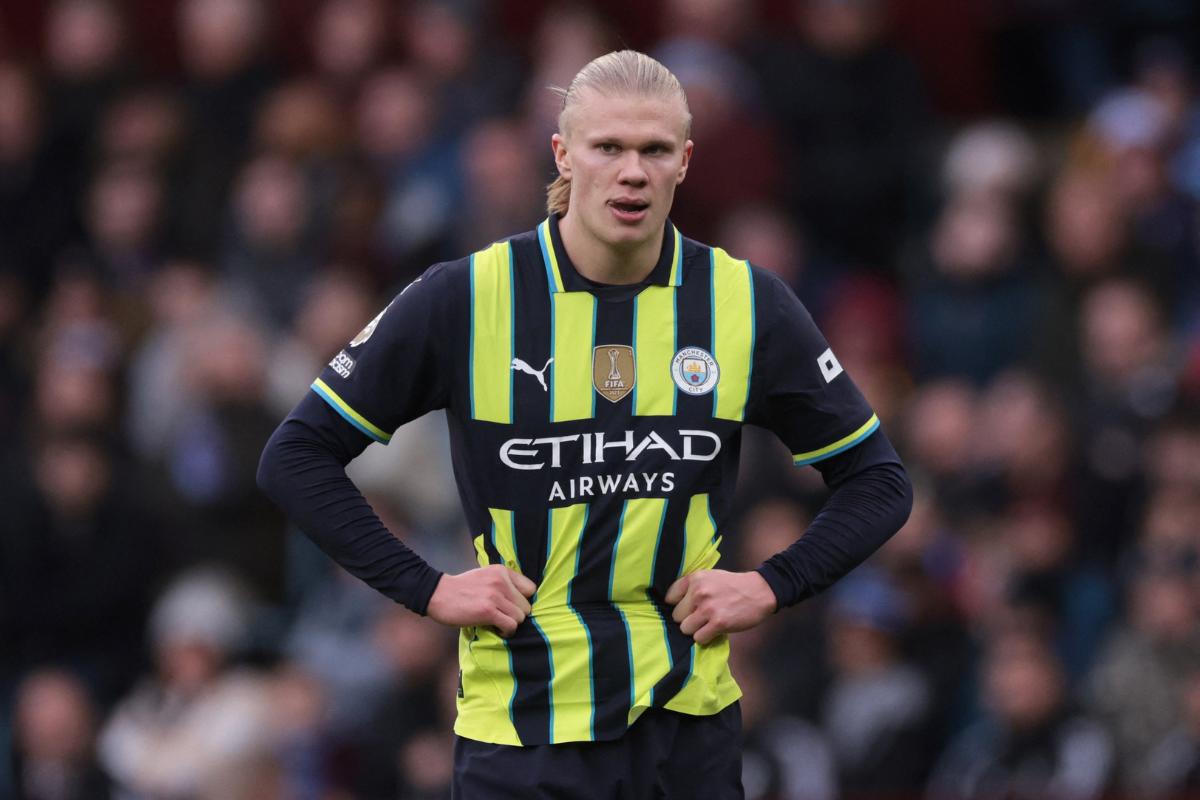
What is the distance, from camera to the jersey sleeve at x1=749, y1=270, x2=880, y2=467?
16.5 ft

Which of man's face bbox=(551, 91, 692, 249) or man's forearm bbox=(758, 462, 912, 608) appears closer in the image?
man's face bbox=(551, 91, 692, 249)

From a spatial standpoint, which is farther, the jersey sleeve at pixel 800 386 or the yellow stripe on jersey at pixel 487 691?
the jersey sleeve at pixel 800 386

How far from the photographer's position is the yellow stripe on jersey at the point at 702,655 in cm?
496

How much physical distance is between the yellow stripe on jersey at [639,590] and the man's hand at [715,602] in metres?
0.07

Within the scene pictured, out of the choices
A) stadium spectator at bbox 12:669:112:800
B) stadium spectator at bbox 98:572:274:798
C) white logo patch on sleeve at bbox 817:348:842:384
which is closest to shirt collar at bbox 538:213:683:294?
white logo patch on sleeve at bbox 817:348:842:384

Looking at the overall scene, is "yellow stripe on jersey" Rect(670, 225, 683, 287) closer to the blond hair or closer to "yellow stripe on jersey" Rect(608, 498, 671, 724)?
the blond hair

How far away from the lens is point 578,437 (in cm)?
492

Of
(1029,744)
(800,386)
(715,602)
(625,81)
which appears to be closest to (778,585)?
(715,602)

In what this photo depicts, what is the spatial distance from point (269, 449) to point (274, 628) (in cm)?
547

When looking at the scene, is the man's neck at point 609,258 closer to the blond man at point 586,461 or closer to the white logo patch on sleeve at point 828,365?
the blond man at point 586,461

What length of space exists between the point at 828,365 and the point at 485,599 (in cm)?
98

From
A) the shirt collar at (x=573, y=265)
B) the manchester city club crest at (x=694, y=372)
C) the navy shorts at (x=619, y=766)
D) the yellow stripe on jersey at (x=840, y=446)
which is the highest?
the shirt collar at (x=573, y=265)

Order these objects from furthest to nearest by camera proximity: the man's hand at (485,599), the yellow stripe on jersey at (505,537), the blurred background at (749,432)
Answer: the blurred background at (749,432) → the yellow stripe on jersey at (505,537) → the man's hand at (485,599)

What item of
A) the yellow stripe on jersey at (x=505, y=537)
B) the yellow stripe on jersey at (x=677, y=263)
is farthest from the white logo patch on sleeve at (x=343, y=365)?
the yellow stripe on jersey at (x=677, y=263)
